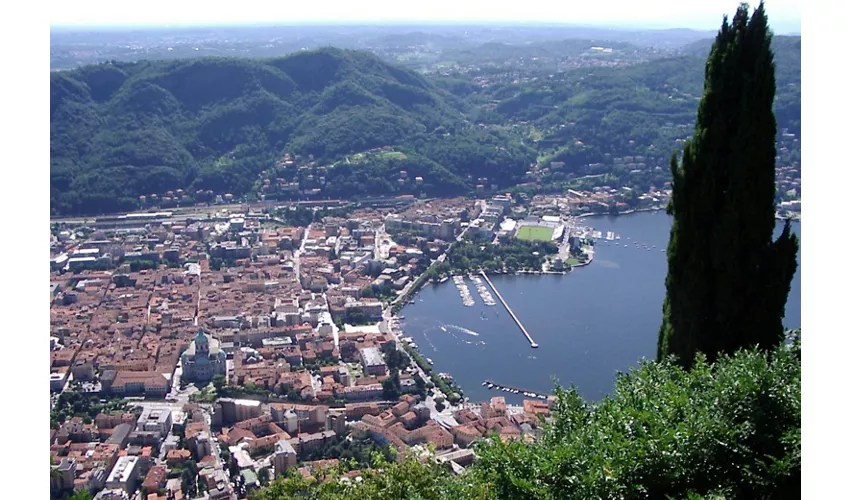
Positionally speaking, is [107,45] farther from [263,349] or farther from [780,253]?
[780,253]

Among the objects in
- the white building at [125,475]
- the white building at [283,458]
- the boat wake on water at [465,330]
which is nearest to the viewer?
the white building at [125,475]

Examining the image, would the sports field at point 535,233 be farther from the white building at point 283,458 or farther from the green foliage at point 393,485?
the green foliage at point 393,485

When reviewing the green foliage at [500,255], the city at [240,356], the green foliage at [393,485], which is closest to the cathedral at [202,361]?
the city at [240,356]

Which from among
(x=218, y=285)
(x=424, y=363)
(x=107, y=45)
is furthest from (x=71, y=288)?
(x=107, y=45)

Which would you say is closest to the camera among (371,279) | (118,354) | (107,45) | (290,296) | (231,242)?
(118,354)

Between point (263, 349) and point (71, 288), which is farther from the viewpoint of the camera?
point (71, 288)

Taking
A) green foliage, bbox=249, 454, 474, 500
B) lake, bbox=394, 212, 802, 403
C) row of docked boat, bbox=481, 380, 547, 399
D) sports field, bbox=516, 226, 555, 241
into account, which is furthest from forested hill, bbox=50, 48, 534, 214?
green foliage, bbox=249, 454, 474, 500
